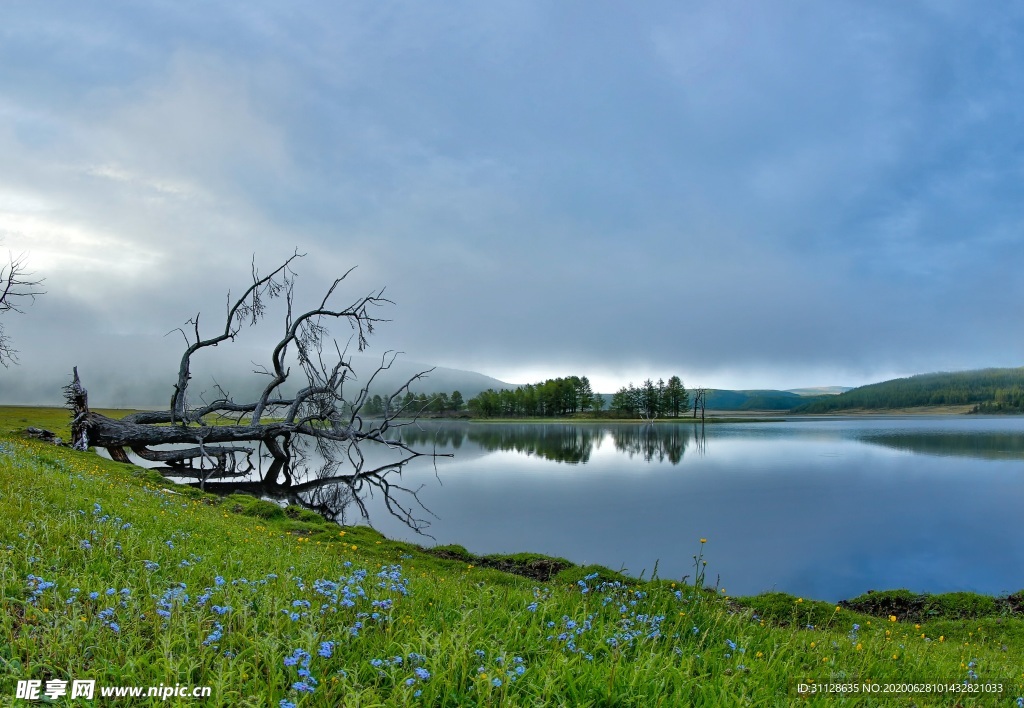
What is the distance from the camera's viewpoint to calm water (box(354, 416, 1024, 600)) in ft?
41.8

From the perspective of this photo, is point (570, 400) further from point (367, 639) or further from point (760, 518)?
point (367, 639)

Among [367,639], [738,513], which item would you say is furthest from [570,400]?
[367,639]

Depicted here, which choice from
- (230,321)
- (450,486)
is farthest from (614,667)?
(230,321)

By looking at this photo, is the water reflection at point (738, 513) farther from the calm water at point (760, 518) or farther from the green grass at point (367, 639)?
the green grass at point (367, 639)

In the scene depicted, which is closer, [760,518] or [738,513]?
[760,518]

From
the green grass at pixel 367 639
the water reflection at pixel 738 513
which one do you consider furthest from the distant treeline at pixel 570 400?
the green grass at pixel 367 639

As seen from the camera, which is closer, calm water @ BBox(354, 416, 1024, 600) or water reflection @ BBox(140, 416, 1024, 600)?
calm water @ BBox(354, 416, 1024, 600)

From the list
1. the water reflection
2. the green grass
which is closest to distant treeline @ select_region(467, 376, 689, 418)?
the water reflection

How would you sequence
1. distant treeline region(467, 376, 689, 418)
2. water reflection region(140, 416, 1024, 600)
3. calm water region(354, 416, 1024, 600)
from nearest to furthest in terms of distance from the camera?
calm water region(354, 416, 1024, 600), water reflection region(140, 416, 1024, 600), distant treeline region(467, 376, 689, 418)

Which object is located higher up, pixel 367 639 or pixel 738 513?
pixel 367 639

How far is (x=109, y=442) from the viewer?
2461cm

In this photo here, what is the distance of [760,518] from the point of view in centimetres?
1769

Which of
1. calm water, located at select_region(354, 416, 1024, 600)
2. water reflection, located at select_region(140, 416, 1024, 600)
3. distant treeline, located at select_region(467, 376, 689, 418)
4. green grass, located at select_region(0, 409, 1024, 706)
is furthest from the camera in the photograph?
distant treeline, located at select_region(467, 376, 689, 418)

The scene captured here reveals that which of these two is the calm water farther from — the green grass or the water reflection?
the green grass
